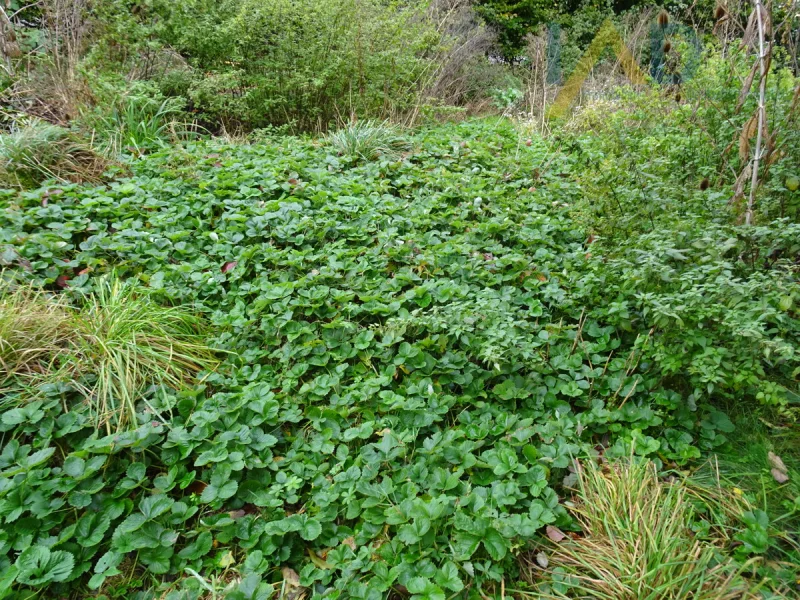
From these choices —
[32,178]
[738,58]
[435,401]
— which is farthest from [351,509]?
[32,178]

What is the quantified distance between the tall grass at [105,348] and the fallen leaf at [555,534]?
1.94m

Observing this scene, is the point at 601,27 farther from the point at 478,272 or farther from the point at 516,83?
the point at 478,272

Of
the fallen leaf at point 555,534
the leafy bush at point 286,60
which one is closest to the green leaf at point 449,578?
the fallen leaf at point 555,534

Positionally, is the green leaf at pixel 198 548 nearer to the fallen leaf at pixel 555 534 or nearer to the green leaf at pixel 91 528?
the green leaf at pixel 91 528

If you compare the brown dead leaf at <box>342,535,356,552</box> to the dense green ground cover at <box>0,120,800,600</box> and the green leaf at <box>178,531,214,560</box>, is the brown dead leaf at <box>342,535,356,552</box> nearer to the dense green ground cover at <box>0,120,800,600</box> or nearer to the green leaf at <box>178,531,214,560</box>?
the dense green ground cover at <box>0,120,800,600</box>

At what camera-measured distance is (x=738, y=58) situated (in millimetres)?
3225

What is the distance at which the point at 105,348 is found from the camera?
2656mm

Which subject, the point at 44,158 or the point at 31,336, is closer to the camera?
the point at 31,336

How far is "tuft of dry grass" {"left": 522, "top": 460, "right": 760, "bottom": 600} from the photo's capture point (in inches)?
73.3

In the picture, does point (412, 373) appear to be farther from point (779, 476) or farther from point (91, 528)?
point (779, 476)

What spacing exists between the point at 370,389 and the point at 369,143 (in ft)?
11.8

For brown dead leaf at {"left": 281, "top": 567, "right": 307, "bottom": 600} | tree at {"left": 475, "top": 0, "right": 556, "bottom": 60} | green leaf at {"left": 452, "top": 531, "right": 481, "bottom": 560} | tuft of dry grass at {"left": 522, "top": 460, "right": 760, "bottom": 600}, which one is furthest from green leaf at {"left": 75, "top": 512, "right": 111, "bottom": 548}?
tree at {"left": 475, "top": 0, "right": 556, "bottom": 60}

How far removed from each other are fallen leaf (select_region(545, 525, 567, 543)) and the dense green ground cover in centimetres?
3

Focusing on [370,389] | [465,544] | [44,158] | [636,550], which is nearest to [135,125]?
[44,158]
